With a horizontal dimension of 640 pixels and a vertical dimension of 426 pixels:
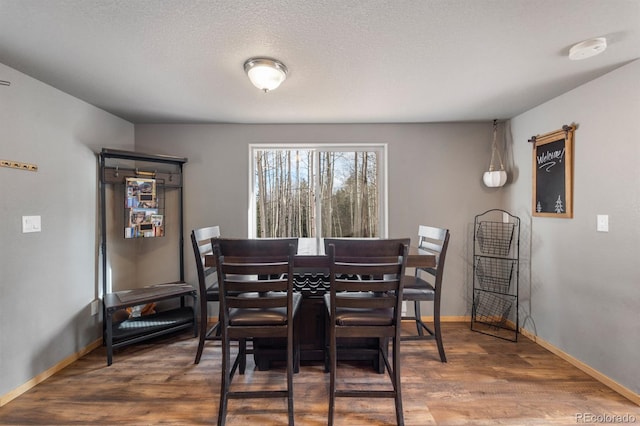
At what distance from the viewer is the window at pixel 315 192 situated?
3.26 m

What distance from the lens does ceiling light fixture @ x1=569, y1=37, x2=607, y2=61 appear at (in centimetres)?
157

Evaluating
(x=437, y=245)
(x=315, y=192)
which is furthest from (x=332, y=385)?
(x=315, y=192)

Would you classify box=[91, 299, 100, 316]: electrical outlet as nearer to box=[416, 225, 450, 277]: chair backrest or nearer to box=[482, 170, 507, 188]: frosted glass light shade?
box=[416, 225, 450, 277]: chair backrest

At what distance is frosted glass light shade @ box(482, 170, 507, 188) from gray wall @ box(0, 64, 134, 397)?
3783 mm

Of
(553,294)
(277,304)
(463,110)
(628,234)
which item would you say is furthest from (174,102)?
(553,294)

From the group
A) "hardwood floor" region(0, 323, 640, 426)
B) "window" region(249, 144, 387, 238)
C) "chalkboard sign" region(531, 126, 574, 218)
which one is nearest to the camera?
"hardwood floor" region(0, 323, 640, 426)

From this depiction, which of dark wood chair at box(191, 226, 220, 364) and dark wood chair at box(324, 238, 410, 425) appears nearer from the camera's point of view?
dark wood chair at box(324, 238, 410, 425)

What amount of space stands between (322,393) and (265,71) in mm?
2118

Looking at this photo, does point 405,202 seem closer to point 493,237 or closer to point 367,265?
point 493,237

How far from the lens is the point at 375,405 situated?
1.80m

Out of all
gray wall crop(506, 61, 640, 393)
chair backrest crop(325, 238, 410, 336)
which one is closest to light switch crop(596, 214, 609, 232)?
gray wall crop(506, 61, 640, 393)

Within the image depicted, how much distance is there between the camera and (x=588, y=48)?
1598 mm

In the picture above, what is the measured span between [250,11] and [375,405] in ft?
7.57

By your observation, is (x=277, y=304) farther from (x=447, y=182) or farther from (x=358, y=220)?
(x=447, y=182)
